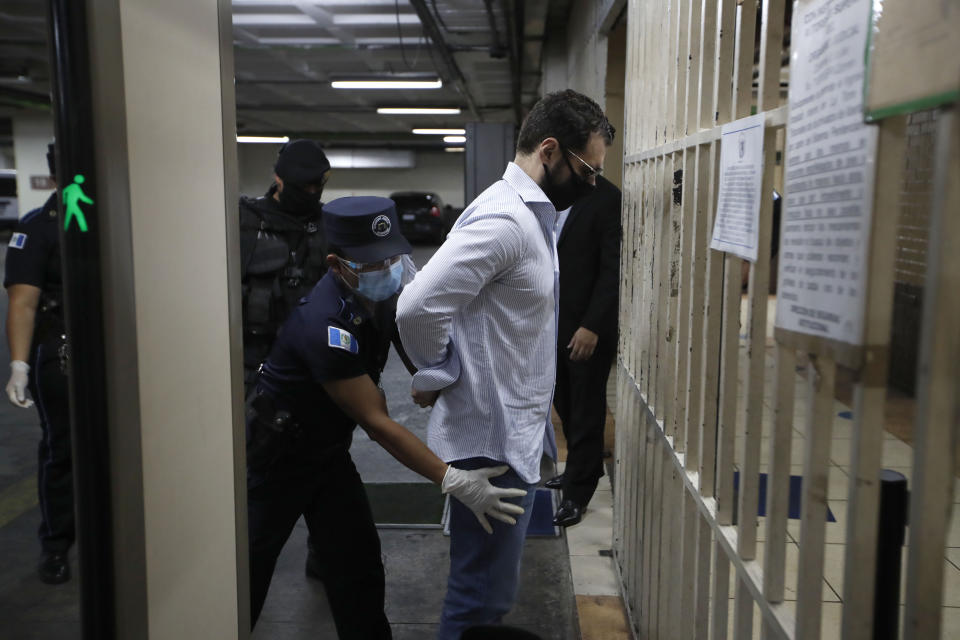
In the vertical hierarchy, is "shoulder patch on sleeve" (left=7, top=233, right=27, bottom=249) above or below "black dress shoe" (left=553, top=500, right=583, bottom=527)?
above

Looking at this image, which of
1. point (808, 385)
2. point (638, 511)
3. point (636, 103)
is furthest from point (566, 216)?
point (808, 385)

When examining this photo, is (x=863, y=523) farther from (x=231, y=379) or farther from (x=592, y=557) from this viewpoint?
(x=592, y=557)

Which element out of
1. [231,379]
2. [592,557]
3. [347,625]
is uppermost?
[231,379]

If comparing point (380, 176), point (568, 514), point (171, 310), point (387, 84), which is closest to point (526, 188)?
point (171, 310)

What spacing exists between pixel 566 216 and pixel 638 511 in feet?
5.32

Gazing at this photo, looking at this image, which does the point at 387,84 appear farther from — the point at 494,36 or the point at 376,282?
the point at 376,282

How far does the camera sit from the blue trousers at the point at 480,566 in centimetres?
197

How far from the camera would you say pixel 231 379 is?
1.55m

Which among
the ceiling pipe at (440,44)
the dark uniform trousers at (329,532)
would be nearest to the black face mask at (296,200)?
the dark uniform trousers at (329,532)

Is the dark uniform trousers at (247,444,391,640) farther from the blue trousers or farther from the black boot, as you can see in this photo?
the black boot

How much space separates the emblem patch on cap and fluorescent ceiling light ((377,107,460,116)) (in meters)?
14.3

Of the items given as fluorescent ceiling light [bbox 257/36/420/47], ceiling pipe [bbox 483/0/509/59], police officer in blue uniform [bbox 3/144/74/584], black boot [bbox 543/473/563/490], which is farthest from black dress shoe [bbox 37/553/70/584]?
fluorescent ceiling light [bbox 257/36/420/47]

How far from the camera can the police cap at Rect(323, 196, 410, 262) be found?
7.14 ft

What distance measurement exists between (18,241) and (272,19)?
6.89m
